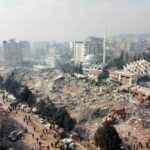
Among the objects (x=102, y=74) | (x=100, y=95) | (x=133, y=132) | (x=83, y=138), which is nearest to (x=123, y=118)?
(x=133, y=132)

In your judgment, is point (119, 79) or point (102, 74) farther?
point (102, 74)

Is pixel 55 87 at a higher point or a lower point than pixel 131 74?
lower

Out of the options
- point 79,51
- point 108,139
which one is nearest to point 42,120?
point 108,139

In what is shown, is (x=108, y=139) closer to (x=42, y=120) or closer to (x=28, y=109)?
(x=42, y=120)

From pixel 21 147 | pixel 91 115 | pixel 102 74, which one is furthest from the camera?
pixel 102 74

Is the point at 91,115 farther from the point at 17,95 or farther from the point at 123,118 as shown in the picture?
the point at 17,95

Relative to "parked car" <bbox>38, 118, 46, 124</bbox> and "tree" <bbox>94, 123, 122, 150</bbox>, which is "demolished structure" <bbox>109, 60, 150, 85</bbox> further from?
"tree" <bbox>94, 123, 122, 150</bbox>

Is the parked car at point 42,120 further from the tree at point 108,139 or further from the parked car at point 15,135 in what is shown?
the tree at point 108,139

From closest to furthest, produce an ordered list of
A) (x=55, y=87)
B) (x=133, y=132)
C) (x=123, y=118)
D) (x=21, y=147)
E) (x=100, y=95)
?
(x=21, y=147)
(x=133, y=132)
(x=123, y=118)
(x=100, y=95)
(x=55, y=87)
